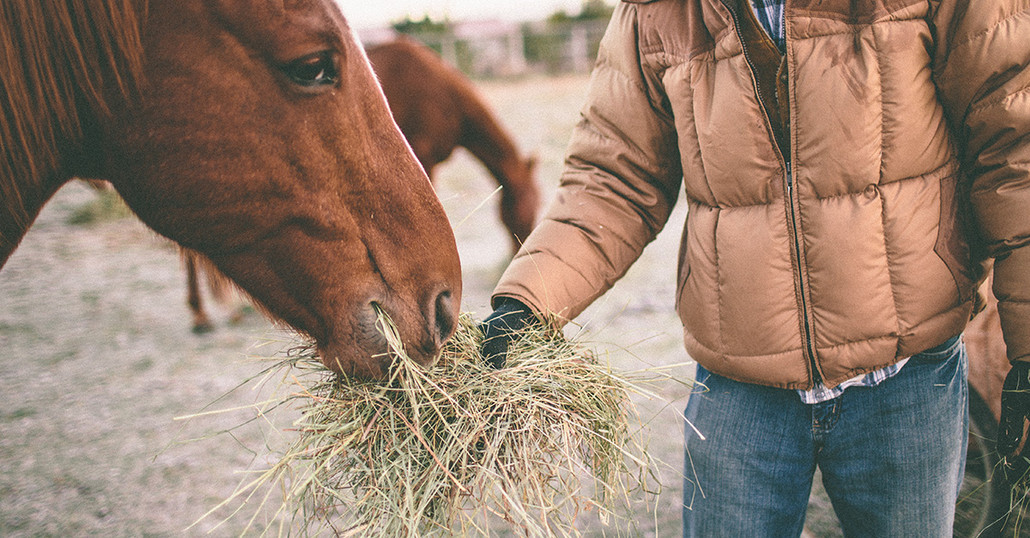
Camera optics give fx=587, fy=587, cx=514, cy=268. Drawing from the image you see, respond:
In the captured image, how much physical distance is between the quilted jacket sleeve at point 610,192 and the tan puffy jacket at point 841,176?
0.05 ft

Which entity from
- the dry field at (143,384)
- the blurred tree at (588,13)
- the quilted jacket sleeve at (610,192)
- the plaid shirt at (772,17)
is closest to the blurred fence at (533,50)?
the blurred tree at (588,13)

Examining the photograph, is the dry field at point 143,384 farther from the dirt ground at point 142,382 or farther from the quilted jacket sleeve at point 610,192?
the quilted jacket sleeve at point 610,192

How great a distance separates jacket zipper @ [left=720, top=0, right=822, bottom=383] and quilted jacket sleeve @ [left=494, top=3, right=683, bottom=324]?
21cm

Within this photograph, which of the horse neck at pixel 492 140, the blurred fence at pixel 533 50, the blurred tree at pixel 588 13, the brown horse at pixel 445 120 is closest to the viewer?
the brown horse at pixel 445 120

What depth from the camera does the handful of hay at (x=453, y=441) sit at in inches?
40.5

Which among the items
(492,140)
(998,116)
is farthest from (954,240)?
(492,140)

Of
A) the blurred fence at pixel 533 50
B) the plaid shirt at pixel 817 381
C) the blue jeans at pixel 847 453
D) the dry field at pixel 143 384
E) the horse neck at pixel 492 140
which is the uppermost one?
Answer: the plaid shirt at pixel 817 381

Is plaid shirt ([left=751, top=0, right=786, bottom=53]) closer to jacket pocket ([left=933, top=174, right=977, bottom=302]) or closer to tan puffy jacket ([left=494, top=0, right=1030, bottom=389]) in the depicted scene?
tan puffy jacket ([left=494, top=0, right=1030, bottom=389])

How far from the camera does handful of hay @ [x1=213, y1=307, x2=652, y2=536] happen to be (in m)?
1.03

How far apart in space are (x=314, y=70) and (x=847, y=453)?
1.26 meters

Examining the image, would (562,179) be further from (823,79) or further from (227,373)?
(227,373)

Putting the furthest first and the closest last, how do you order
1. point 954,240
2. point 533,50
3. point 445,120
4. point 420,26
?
point 420,26
point 533,50
point 445,120
point 954,240

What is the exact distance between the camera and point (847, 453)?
115 cm

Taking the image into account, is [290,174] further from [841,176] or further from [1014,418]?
[1014,418]
